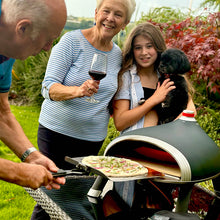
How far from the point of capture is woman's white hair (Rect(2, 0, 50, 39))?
4.10 feet

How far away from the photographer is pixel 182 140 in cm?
173

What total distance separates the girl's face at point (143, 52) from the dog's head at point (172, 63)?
0.27 feet

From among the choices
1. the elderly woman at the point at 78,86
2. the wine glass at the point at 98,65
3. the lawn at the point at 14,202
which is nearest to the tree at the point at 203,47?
the elderly woman at the point at 78,86

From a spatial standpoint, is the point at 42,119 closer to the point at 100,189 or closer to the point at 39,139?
the point at 39,139

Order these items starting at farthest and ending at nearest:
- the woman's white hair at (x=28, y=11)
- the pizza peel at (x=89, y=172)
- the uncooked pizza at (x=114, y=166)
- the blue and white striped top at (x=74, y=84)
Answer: the blue and white striped top at (x=74, y=84) → the uncooked pizza at (x=114, y=166) → the pizza peel at (x=89, y=172) → the woman's white hair at (x=28, y=11)

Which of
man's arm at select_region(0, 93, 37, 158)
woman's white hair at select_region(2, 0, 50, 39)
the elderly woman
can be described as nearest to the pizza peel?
man's arm at select_region(0, 93, 37, 158)

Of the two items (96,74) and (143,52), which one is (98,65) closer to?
(96,74)

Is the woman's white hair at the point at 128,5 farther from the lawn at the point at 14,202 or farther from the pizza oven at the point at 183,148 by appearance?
the lawn at the point at 14,202

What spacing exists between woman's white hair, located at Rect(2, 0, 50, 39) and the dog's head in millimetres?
1334

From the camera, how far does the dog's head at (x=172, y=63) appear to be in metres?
2.46

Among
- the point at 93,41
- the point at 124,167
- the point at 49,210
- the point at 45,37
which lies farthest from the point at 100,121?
the point at 45,37

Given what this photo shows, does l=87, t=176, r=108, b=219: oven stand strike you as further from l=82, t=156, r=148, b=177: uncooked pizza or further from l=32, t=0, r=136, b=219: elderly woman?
l=32, t=0, r=136, b=219: elderly woman

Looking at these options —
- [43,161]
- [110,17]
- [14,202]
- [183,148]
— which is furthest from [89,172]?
[14,202]

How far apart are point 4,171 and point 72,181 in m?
0.91
